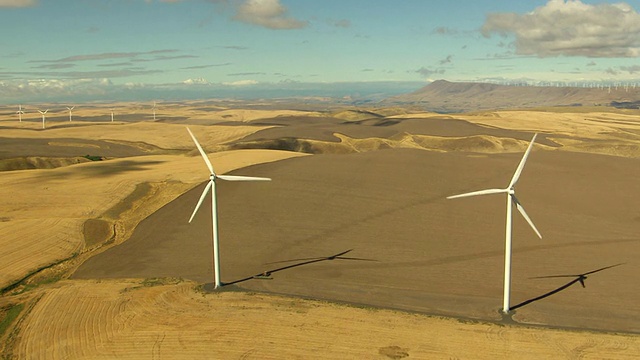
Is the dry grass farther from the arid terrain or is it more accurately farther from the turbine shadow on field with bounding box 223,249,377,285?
the turbine shadow on field with bounding box 223,249,377,285

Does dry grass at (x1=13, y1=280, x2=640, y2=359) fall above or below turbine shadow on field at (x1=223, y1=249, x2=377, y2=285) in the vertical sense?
below

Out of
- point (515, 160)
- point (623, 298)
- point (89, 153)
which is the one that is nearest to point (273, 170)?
point (515, 160)

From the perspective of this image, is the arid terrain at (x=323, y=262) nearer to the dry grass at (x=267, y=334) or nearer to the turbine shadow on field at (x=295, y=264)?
the dry grass at (x=267, y=334)

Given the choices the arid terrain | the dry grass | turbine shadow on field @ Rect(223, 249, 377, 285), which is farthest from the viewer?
turbine shadow on field @ Rect(223, 249, 377, 285)

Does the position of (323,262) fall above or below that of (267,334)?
above

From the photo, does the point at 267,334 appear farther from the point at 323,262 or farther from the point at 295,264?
the point at 323,262

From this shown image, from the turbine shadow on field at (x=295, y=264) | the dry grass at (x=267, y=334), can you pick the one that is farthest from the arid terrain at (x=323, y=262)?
the turbine shadow on field at (x=295, y=264)

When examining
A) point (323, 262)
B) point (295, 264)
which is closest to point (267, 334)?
point (295, 264)

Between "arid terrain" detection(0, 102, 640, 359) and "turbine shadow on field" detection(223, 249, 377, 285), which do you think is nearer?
"arid terrain" detection(0, 102, 640, 359)

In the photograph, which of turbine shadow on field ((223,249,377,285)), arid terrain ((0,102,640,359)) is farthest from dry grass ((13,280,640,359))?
turbine shadow on field ((223,249,377,285))
